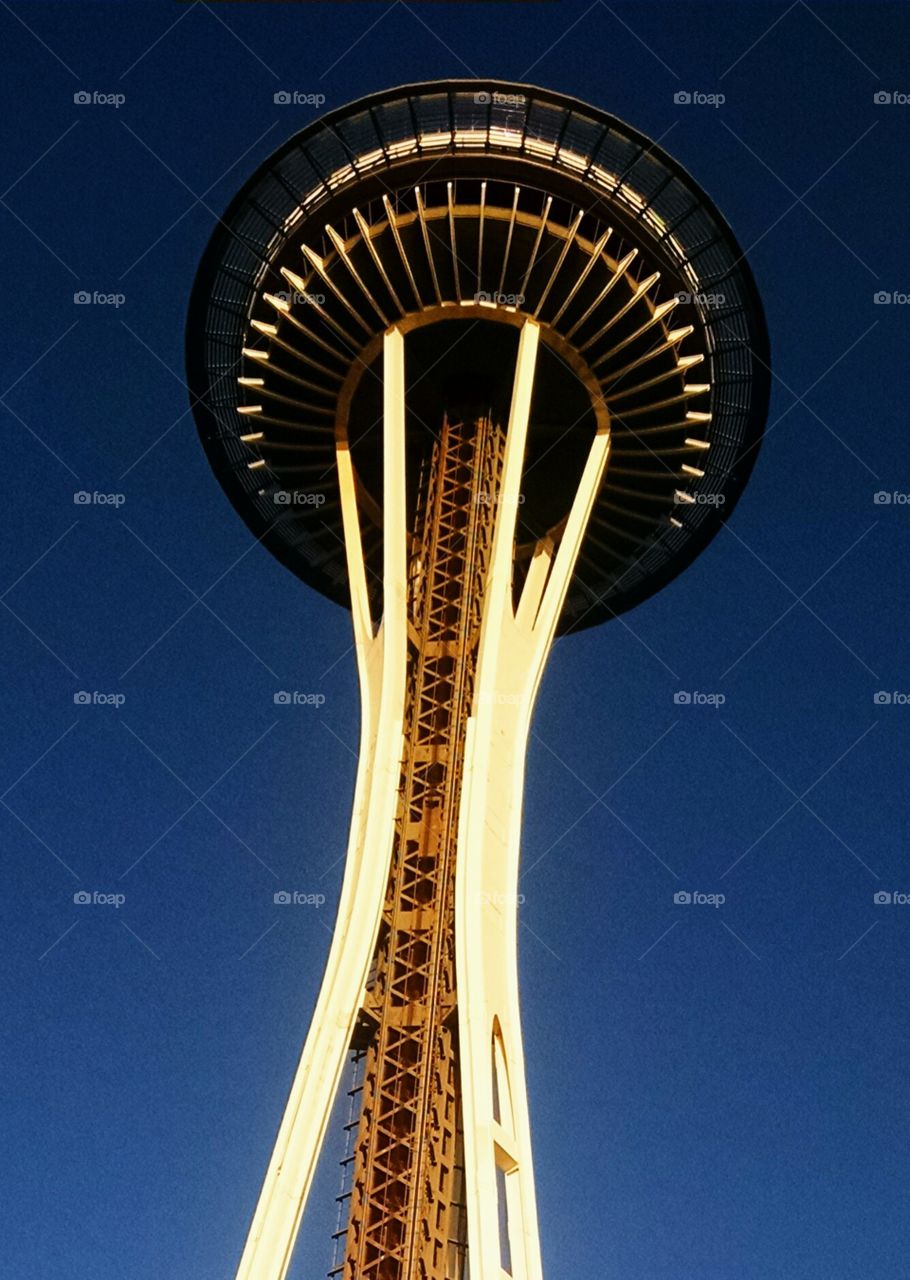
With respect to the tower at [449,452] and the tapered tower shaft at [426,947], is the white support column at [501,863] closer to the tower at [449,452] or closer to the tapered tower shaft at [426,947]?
the tower at [449,452]

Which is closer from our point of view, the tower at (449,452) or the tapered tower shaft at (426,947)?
the tapered tower shaft at (426,947)

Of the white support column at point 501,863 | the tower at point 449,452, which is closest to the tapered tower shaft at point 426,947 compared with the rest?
the tower at point 449,452

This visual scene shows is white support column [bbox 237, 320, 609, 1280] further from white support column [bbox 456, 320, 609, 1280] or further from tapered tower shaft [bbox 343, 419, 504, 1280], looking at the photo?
tapered tower shaft [bbox 343, 419, 504, 1280]

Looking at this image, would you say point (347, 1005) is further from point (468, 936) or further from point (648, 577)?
point (648, 577)

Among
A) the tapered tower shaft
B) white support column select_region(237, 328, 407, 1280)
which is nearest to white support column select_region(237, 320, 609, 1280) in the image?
white support column select_region(237, 328, 407, 1280)

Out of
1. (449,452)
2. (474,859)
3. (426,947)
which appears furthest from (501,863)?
(449,452)

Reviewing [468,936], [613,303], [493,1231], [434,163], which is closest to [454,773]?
[468,936]
